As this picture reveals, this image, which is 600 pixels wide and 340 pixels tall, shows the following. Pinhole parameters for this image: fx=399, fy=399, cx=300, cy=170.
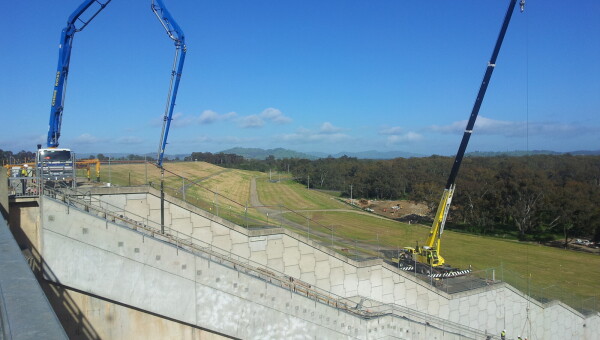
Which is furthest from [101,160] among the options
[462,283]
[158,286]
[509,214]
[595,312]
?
[509,214]

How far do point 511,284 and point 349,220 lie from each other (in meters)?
32.2

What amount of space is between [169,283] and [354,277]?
987cm

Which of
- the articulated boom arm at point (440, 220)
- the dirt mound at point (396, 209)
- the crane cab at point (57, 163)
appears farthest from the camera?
the dirt mound at point (396, 209)

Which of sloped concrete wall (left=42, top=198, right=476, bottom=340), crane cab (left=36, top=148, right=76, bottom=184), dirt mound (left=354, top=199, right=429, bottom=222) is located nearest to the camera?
sloped concrete wall (left=42, top=198, right=476, bottom=340)

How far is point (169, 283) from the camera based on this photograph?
45.4ft

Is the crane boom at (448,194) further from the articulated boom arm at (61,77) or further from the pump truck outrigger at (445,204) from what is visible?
the articulated boom arm at (61,77)

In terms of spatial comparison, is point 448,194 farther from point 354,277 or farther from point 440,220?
point 354,277

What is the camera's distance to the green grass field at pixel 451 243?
25453 millimetres

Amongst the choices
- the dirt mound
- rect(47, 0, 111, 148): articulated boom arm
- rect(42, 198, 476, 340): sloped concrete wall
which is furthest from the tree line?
rect(42, 198, 476, 340): sloped concrete wall

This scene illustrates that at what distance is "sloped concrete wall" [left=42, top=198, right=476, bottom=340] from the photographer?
13016 millimetres

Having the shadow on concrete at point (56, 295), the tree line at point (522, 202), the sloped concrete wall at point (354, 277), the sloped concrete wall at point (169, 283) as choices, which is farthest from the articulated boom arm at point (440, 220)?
the tree line at point (522, 202)

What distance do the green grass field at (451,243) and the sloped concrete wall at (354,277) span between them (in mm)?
1673

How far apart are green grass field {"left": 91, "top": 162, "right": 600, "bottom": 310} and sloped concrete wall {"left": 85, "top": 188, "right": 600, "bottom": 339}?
5.49ft

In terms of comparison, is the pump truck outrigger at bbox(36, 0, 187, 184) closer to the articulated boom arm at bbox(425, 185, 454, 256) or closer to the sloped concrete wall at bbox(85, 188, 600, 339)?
the sloped concrete wall at bbox(85, 188, 600, 339)
